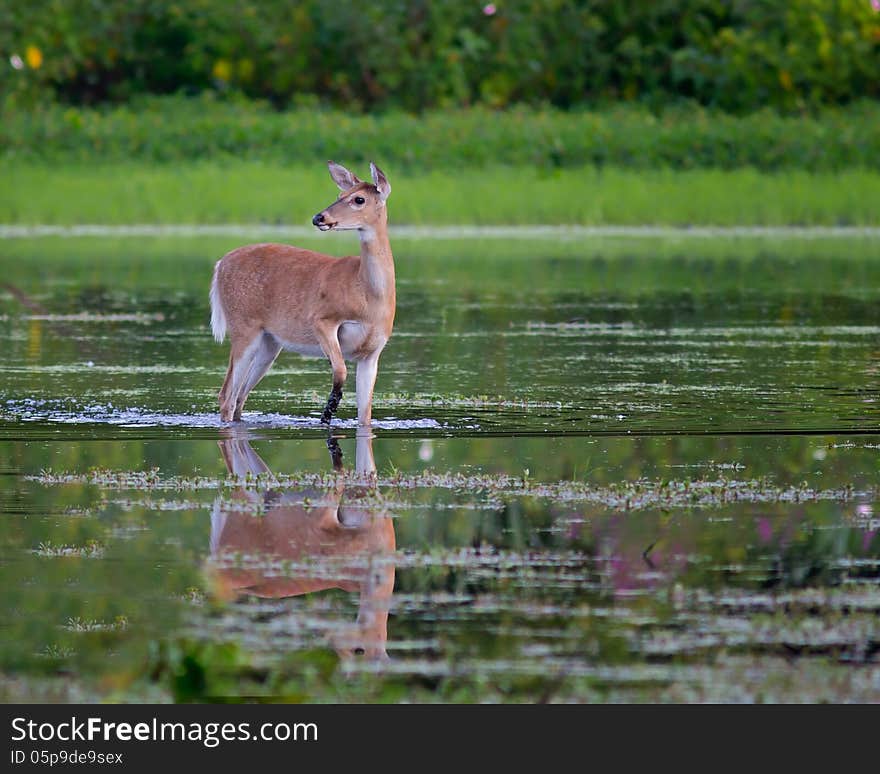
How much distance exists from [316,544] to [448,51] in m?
27.8

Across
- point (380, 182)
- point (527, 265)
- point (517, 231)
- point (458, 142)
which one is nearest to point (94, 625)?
point (380, 182)

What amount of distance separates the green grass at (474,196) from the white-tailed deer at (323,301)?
51.7 ft

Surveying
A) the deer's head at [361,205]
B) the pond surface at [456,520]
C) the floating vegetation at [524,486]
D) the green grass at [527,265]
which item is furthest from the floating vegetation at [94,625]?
the green grass at [527,265]

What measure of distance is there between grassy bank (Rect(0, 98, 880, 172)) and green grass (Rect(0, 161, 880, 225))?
0.43 m

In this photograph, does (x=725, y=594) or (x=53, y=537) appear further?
(x=53, y=537)

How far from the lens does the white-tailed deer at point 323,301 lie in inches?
495

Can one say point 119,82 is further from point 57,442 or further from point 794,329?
point 57,442

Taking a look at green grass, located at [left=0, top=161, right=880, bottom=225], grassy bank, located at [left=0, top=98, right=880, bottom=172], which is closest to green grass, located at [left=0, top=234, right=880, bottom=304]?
green grass, located at [left=0, top=161, right=880, bottom=225]

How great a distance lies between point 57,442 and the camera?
11.9 meters

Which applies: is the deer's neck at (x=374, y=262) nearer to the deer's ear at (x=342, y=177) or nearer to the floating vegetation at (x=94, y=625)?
the deer's ear at (x=342, y=177)

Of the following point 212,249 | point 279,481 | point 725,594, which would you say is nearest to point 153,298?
point 212,249

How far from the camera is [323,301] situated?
12695mm
